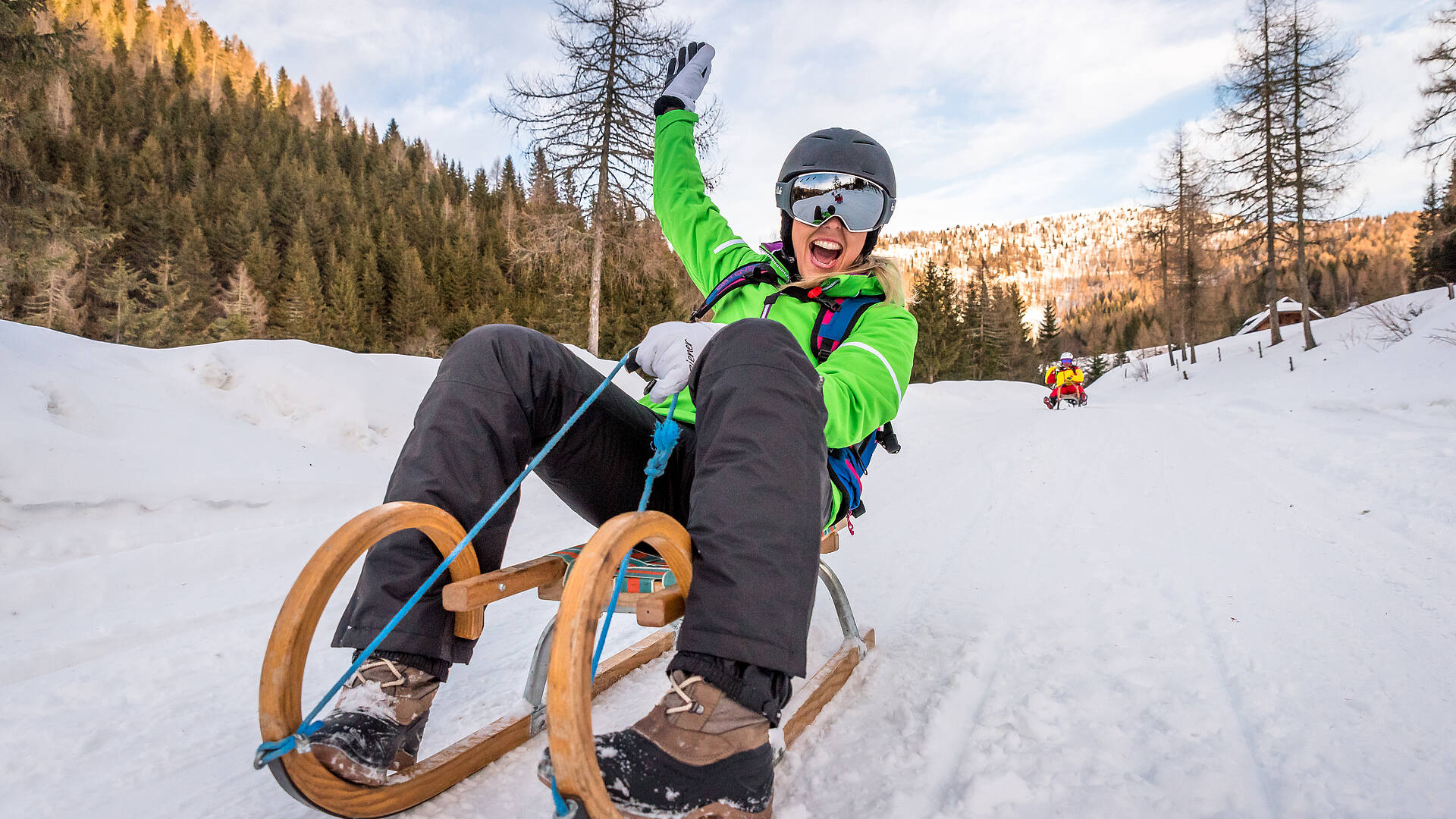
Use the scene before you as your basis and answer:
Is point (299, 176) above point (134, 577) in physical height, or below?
above

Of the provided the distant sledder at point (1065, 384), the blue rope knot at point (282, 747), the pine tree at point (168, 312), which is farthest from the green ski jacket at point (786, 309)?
the pine tree at point (168, 312)

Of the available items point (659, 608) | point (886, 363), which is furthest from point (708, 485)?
point (886, 363)

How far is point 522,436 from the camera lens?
1.44m

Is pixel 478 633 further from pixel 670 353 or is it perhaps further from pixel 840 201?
pixel 840 201

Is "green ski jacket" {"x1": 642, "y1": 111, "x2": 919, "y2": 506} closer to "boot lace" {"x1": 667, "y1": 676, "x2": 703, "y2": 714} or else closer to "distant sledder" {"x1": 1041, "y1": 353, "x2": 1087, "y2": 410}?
"boot lace" {"x1": 667, "y1": 676, "x2": 703, "y2": 714}

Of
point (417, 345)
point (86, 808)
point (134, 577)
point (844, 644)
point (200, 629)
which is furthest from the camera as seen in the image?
point (417, 345)

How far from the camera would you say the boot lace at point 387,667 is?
1169 mm

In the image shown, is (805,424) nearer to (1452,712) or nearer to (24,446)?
(1452,712)

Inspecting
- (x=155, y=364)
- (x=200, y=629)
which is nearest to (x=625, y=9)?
(x=155, y=364)

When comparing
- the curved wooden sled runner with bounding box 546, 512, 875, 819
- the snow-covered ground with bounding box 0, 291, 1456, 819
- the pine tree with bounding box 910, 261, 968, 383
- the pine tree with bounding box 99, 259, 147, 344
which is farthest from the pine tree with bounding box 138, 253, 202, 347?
the pine tree with bounding box 910, 261, 968, 383

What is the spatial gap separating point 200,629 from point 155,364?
3.75m

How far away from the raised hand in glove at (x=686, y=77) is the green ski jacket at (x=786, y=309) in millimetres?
42

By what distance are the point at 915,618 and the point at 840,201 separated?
1436mm

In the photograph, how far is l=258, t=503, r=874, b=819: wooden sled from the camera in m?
0.87
